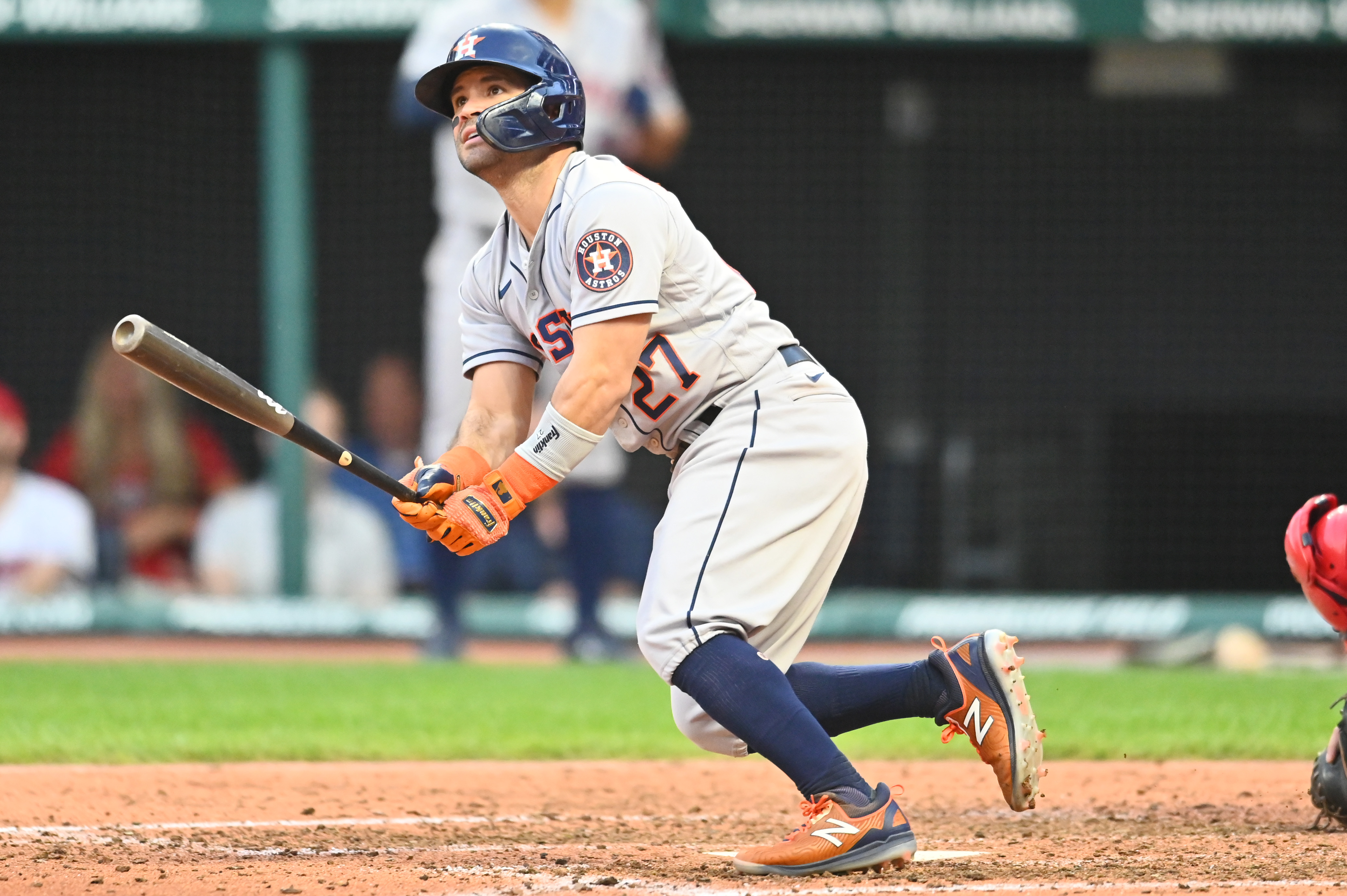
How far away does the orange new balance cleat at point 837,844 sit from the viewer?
9.78 feet

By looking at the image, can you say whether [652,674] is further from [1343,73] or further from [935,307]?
[1343,73]

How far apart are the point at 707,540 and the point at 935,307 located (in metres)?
7.65

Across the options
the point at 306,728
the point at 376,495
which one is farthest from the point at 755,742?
the point at 376,495

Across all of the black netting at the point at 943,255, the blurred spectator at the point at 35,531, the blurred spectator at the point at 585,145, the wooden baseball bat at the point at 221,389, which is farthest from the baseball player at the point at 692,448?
the black netting at the point at 943,255

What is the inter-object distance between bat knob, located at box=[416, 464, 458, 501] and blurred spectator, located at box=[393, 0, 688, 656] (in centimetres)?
353

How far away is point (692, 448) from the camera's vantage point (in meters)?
3.30

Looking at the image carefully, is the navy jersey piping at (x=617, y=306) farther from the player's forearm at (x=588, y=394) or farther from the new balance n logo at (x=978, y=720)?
the new balance n logo at (x=978, y=720)

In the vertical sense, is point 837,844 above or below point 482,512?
below

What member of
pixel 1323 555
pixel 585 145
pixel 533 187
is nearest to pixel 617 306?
pixel 533 187

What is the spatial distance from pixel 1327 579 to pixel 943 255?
7.27 m

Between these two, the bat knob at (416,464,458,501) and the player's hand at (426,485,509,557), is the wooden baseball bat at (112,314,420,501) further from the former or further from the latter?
the player's hand at (426,485,509,557)

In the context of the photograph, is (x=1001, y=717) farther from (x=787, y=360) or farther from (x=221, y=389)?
(x=221, y=389)

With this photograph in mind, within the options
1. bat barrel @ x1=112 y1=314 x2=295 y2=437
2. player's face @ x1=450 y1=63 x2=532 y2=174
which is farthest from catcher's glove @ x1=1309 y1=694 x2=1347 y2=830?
bat barrel @ x1=112 y1=314 x2=295 y2=437

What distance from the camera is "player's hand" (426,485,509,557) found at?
10.2 ft
